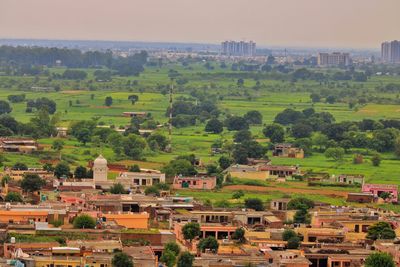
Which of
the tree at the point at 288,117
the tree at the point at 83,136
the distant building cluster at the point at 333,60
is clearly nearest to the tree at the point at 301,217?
the tree at the point at 83,136

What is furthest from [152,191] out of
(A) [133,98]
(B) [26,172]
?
(A) [133,98]

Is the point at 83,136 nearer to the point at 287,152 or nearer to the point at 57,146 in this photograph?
the point at 57,146

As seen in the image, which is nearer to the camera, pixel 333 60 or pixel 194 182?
pixel 194 182

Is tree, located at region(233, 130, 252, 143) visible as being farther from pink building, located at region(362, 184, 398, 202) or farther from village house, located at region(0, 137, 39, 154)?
pink building, located at region(362, 184, 398, 202)

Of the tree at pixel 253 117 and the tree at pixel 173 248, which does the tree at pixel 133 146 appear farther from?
the tree at pixel 173 248

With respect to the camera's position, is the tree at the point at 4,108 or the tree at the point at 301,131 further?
the tree at the point at 4,108

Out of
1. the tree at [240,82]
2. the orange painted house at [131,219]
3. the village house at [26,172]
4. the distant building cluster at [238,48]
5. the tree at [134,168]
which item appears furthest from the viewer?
the distant building cluster at [238,48]
